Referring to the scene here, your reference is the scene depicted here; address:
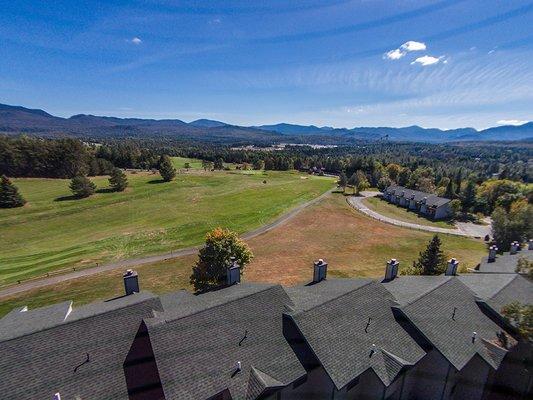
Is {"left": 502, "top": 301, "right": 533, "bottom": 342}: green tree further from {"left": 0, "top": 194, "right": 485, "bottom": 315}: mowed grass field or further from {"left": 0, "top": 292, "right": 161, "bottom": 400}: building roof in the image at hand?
{"left": 0, "top": 194, "right": 485, "bottom": 315}: mowed grass field

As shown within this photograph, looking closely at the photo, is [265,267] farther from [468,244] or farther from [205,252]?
[468,244]

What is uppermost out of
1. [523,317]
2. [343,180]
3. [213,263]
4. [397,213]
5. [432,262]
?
[523,317]

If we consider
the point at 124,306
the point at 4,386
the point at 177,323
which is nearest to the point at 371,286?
the point at 177,323

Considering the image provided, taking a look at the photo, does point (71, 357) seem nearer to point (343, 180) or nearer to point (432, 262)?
point (432, 262)

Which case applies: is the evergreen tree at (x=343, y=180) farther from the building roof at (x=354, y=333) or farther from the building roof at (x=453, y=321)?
the building roof at (x=354, y=333)

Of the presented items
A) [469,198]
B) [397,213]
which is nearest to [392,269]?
[397,213]

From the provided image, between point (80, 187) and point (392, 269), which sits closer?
point (392, 269)

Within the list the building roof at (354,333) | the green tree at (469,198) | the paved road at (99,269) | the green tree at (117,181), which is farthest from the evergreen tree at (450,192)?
the green tree at (117,181)
